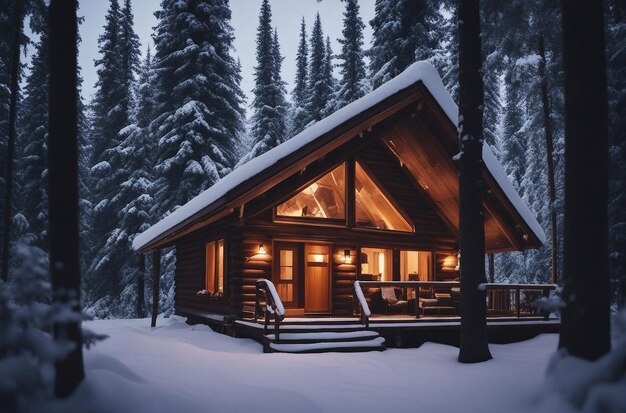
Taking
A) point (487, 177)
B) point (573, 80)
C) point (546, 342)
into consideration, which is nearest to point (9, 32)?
point (487, 177)

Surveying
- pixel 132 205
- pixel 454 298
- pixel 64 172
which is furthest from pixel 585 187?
pixel 132 205

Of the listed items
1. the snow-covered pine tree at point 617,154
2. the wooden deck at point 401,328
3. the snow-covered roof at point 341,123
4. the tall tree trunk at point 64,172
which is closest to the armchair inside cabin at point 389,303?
the wooden deck at point 401,328

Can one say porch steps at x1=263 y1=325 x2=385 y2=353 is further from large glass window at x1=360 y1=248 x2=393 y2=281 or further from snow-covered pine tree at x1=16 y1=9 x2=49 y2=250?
snow-covered pine tree at x1=16 y1=9 x2=49 y2=250

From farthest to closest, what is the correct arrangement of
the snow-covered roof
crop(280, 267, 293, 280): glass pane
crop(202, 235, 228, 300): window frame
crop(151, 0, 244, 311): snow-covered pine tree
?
crop(151, 0, 244, 311): snow-covered pine tree < crop(280, 267, 293, 280): glass pane < crop(202, 235, 228, 300): window frame < the snow-covered roof

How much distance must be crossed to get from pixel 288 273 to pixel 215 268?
2143 millimetres

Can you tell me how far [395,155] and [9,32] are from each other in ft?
45.2

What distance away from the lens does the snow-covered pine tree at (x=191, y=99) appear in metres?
22.2

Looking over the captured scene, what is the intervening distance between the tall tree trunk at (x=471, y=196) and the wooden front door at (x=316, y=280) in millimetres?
6079

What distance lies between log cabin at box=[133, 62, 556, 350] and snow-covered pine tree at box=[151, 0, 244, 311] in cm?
654

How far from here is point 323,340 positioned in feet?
33.3

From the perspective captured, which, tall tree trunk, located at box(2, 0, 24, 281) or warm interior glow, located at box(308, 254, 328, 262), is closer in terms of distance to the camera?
warm interior glow, located at box(308, 254, 328, 262)

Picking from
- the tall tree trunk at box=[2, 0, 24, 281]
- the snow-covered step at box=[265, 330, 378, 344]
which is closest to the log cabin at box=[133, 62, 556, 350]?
the snow-covered step at box=[265, 330, 378, 344]

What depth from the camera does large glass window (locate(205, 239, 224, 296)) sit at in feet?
44.9

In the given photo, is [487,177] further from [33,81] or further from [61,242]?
[33,81]
